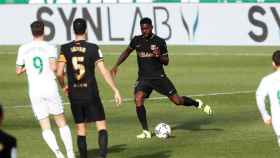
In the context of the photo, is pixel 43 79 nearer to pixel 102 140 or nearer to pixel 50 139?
pixel 50 139

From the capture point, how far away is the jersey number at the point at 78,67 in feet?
46.5

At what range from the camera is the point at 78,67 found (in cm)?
1420

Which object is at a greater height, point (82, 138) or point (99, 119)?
point (99, 119)

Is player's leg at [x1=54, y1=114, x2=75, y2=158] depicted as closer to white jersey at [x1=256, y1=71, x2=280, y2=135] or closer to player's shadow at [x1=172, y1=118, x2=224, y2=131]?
white jersey at [x1=256, y1=71, x2=280, y2=135]

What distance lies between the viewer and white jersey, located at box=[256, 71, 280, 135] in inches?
501

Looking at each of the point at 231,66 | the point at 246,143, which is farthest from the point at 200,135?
the point at 231,66

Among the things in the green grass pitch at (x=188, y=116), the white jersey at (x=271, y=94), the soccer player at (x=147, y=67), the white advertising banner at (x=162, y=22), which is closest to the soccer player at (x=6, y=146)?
the white jersey at (x=271, y=94)

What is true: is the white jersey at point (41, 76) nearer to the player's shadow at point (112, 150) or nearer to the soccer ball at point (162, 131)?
the player's shadow at point (112, 150)

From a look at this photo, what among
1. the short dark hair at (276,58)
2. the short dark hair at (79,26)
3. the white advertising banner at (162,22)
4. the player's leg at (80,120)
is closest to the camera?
the short dark hair at (276,58)

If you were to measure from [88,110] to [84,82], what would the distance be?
440mm

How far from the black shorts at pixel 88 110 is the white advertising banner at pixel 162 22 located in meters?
24.1

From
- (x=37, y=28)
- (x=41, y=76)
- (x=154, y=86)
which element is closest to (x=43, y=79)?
(x=41, y=76)

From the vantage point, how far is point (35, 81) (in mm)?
14391

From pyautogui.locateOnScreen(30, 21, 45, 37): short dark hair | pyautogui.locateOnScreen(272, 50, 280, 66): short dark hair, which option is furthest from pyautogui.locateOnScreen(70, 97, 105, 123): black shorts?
pyautogui.locateOnScreen(272, 50, 280, 66): short dark hair
